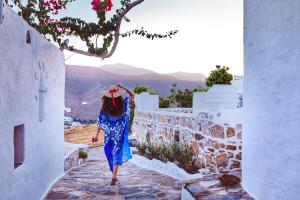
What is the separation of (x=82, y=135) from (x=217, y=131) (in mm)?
13153

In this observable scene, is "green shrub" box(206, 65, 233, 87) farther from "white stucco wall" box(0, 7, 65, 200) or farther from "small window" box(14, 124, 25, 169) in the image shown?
"small window" box(14, 124, 25, 169)

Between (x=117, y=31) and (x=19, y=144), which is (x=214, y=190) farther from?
(x=117, y=31)

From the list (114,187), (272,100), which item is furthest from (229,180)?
(114,187)

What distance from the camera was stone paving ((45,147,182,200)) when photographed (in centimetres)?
693

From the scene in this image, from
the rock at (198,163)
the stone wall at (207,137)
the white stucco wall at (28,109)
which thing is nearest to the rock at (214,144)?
the stone wall at (207,137)

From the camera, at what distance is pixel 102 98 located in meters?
8.38

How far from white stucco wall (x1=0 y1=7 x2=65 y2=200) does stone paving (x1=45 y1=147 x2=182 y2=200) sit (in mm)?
377

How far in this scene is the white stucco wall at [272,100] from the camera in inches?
144

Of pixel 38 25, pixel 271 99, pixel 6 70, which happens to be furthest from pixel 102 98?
pixel 271 99

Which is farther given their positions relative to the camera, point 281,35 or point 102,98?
point 102,98

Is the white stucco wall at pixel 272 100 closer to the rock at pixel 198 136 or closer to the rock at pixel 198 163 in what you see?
the rock at pixel 198 163

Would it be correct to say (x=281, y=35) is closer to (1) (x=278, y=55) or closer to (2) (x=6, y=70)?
(1) (x=278, y=55)

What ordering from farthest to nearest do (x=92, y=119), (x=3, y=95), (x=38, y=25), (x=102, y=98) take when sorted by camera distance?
(x=92, y=119) → (x=38, y=25) → (x=102, y=98) → (x=3, y=95)

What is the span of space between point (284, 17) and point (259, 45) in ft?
2.93
